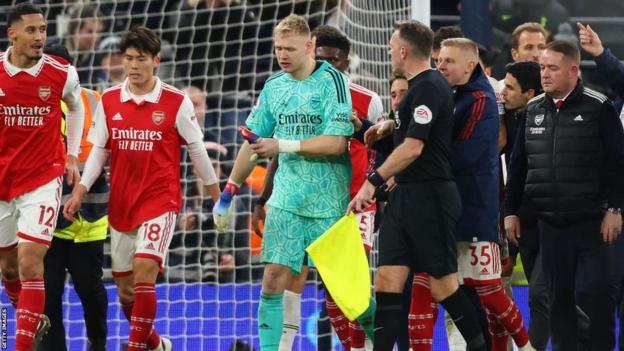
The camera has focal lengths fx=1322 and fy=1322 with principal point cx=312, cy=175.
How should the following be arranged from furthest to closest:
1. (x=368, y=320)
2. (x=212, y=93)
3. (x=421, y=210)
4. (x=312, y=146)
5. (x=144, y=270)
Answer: (x=212, y=93) < (x=144, y=270) < (x=368, y=320) < (x=312, y=146) < (x=421, y=210)

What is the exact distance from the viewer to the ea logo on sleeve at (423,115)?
685 centimetres

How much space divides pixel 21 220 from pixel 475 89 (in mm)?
2773

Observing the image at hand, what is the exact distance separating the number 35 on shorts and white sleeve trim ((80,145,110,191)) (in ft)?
7.35

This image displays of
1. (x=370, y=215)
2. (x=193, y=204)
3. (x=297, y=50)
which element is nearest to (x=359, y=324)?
(x=370, y=215)

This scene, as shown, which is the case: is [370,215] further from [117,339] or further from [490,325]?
[117,339]

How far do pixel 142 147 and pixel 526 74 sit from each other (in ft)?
8.09

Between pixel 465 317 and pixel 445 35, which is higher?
pixel 445 35

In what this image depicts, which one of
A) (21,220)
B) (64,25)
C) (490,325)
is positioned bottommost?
(490,325)

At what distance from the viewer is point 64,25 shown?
12.9 metres

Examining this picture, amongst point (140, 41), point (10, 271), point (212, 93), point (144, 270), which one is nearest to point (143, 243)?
point (144, 270)

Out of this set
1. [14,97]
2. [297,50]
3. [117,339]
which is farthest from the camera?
[117,339]

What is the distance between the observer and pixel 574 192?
7410 millimetres

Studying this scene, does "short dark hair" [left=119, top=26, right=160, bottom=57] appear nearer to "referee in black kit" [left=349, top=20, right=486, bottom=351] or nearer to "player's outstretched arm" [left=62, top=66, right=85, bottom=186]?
"player's outstretched arm" [left=62, top=66, right=85, bottom=186]

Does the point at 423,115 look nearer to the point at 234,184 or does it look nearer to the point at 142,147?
the point at 234,184
